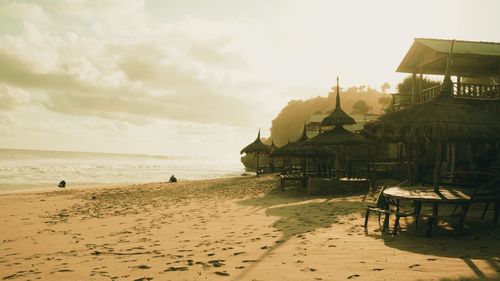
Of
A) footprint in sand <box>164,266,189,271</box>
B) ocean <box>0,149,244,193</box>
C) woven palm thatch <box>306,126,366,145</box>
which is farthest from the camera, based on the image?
ocean <box>0,149,244,193</box>

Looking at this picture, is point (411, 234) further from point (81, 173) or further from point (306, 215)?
point (81, 173)

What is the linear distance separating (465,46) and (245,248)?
1725 cm

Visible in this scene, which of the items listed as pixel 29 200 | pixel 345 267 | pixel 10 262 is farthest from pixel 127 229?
pixel 29 200

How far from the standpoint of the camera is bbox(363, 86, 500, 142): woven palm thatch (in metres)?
8.14

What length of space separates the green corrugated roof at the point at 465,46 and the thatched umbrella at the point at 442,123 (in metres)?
9.77

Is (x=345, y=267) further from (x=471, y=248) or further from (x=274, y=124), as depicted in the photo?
(x=274, y=124)

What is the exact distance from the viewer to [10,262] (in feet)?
23.2

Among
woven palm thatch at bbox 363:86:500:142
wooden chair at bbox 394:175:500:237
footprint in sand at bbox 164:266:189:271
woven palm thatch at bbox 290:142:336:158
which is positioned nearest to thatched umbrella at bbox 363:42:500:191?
woven palm thatch at bbox 363:86:500:142

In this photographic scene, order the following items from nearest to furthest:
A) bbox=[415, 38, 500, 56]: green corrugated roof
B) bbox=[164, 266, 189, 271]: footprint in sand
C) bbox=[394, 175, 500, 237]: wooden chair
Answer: bbox=[164, 266, 189, 271]: footprint in sand
bbox=[394, 175, 500, 237]: wooden chair
bbox=[415, 38, 500, 56]: green corrugated roof

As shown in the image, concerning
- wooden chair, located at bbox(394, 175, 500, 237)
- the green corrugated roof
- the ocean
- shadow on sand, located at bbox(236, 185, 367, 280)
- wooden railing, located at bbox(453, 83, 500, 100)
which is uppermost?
the green corrugated roof

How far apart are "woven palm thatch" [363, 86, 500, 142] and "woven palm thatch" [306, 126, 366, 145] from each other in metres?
7.64

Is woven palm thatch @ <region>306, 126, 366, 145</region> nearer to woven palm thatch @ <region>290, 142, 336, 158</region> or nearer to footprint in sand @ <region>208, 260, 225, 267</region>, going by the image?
woven palm thatch @ <region>290, 142, 336, 158</region>

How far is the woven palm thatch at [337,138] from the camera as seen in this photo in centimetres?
1692

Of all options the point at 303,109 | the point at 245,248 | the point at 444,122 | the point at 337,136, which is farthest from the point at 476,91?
the point at 303,109
